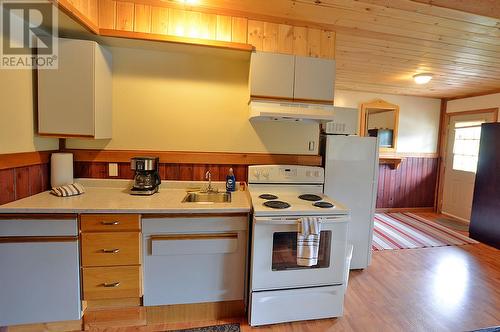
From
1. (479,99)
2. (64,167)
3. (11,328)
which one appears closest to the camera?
(11,328)

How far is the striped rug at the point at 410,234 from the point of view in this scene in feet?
11.5

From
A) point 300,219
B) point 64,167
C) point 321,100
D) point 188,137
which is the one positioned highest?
point 321,100

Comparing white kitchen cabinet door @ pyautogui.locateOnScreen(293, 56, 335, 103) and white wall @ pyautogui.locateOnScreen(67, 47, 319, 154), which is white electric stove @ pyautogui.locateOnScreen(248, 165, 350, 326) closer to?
white wall @ pyautogui.locateOnScreen(67, 47, 319, 154)

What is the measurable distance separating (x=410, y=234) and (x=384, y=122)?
2.06 meters

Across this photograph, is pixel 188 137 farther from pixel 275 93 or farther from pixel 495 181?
pixel 495 181

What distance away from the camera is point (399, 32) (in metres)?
2.29

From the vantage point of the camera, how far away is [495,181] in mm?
3428

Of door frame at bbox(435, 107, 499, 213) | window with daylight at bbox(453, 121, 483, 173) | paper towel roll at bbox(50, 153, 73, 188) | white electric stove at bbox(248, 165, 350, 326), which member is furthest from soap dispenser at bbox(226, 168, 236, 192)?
door frame at bbox(435, 107, 499, 213)

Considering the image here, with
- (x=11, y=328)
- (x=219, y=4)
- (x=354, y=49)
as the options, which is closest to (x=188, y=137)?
(x=219, y=4)

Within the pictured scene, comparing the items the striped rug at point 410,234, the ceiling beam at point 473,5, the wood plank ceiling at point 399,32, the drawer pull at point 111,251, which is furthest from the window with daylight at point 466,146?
the drawer pull at point 111,251

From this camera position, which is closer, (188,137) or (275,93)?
(275,93)

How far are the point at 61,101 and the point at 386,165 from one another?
497 centimetres

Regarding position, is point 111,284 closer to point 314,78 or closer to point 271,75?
point 271,75

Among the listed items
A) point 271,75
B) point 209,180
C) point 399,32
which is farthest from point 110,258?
point 399,32
